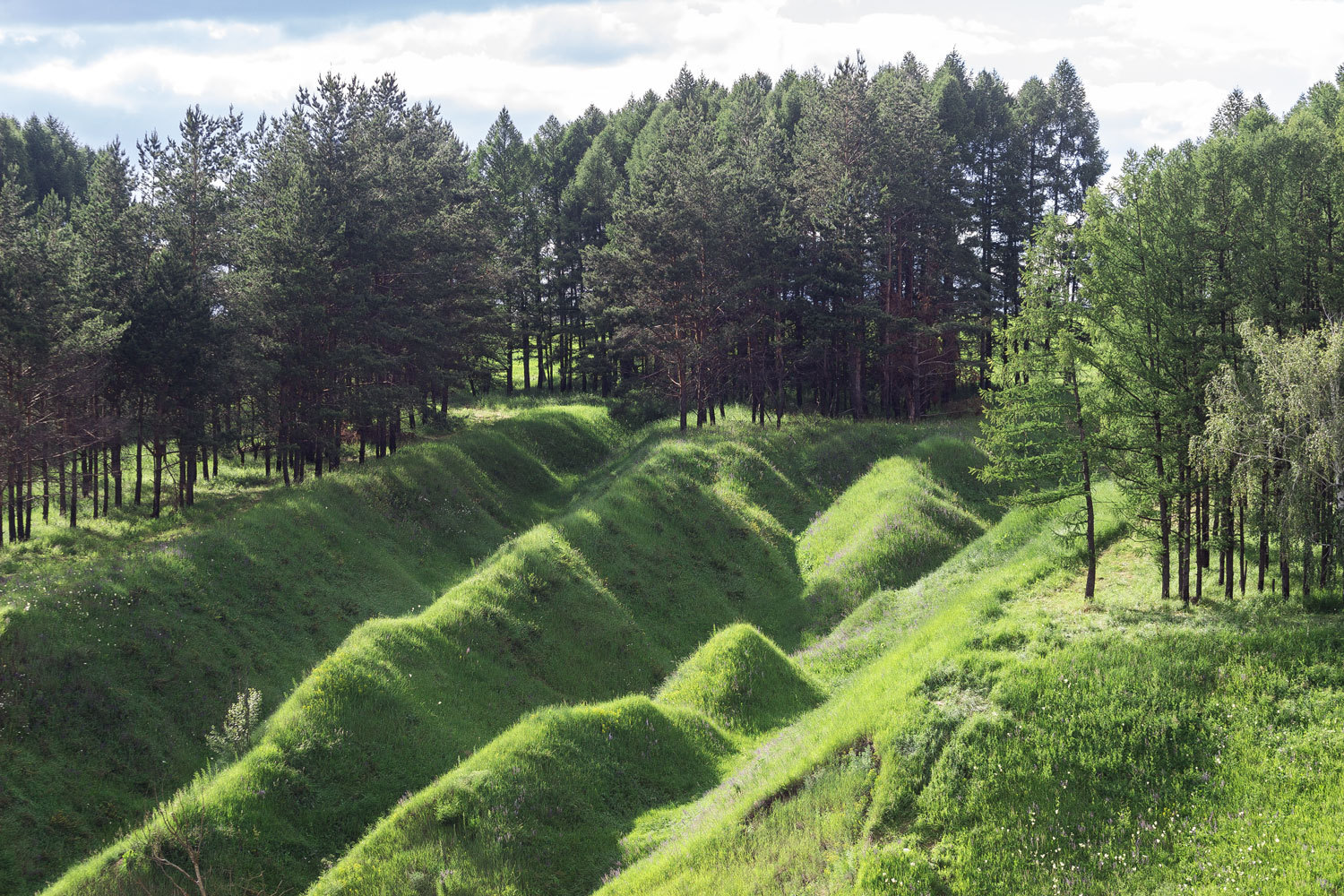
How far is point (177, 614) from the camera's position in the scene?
2570cm

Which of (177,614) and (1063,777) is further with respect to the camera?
(177,614)

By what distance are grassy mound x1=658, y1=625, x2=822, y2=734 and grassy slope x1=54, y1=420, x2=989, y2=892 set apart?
3818 millimetres

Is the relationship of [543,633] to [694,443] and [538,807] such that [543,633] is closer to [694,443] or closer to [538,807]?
[538,807]

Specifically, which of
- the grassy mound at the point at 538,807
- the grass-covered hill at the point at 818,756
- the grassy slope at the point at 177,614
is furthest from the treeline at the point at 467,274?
the grassy mound at the point at 538,807

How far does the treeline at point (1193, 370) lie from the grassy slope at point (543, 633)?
1499 centimetres

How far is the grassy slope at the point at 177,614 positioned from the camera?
64.6ft

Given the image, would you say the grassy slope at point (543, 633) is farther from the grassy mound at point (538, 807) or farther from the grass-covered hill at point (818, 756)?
the grassy mound at point (538, 807)

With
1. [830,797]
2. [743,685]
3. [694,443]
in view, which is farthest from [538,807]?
[694,443]

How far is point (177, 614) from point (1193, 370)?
106 ft

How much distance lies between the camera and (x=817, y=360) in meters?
51.4

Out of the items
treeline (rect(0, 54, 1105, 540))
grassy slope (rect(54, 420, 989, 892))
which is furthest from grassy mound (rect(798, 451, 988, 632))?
treeline (rect(0, 54, 1105, 540))

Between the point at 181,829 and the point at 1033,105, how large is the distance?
2835 inches

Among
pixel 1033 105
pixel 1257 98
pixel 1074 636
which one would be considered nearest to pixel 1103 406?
pixel 1074 636

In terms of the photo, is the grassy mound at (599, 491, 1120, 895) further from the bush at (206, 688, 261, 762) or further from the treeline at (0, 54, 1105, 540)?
the treeline at (0, 54, 1105, 540)
